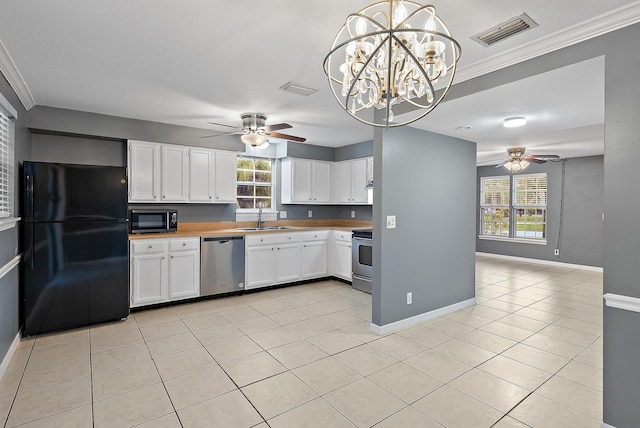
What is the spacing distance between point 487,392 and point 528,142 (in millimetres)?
4188

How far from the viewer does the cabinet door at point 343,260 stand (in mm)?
5336

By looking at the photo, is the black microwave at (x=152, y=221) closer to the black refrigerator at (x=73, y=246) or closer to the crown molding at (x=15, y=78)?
the black refrigerator at (x=73, y=246)

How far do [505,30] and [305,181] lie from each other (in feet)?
13.8

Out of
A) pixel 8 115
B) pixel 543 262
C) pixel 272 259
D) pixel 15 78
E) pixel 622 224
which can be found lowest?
pixel 543 262

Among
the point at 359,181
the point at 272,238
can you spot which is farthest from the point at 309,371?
the point at 359,181

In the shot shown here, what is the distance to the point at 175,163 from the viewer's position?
15.3 ft

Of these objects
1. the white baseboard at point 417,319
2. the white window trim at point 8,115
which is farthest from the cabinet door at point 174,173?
the white baseboard at point 417,319

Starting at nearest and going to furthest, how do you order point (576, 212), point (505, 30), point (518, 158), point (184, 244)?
point (505, 30) < point (184, 244) < point (518, 158) < point (576, 212)

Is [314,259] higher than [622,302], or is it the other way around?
[622,302]

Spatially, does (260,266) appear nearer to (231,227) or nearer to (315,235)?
(231,227)

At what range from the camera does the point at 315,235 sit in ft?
18.1

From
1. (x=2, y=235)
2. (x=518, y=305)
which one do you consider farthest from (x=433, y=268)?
(x=2, y=235)

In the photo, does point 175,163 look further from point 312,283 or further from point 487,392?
point 487,392

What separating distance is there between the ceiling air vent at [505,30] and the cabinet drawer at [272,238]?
364 cm
